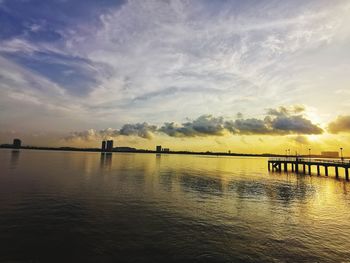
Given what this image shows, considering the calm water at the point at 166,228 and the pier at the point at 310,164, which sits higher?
the pier at the point at 310,164

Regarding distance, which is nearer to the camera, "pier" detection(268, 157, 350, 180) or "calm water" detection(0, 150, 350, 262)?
"calm water" detection(0, 150, 350, 262)

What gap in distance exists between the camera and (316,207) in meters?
33.1

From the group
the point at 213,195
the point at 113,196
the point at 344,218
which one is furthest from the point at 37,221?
the point at 344,218

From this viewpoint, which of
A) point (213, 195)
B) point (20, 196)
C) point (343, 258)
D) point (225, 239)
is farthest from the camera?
point (213, 195)

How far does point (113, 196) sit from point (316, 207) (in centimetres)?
2978

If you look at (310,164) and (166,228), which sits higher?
(310,164)

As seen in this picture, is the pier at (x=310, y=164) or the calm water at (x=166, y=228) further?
the pier at (x=310, y=164)

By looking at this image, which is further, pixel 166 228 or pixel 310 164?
pixel 310 164

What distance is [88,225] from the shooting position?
21906 mm

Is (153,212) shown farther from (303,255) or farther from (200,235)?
(303,255)

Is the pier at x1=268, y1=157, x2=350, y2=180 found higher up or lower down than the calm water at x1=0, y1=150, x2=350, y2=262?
higher up

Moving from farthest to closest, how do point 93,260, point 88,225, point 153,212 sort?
1. point 153,212
2. point 88,225
3. point 93,260

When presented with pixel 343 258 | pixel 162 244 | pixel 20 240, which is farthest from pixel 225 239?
pixel 20 240

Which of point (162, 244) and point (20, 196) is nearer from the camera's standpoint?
point (162, 244)
